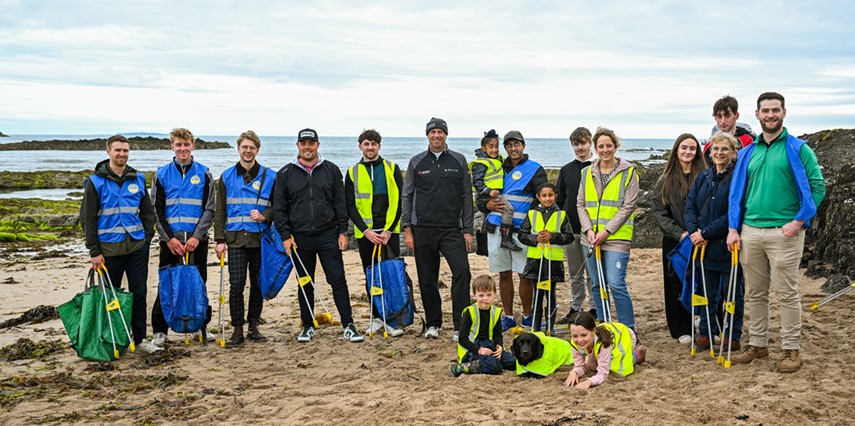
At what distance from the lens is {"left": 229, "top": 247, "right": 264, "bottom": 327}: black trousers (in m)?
7.32

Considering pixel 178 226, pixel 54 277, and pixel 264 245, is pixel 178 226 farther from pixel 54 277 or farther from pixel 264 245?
pixel 54 277

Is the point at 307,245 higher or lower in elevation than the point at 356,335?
higher

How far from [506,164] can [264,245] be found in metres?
2.63

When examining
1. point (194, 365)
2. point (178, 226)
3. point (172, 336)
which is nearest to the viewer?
point (194, 365)

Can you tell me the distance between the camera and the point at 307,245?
7.38 metres

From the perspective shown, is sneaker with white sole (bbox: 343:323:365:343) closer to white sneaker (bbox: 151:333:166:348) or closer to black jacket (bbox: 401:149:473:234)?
black jacket (bbox: 401:149:473:234)

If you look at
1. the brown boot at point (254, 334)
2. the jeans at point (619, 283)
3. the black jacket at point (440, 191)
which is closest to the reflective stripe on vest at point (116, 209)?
the brown boot at point (254, 334)

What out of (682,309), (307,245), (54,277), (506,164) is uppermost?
(506,164)

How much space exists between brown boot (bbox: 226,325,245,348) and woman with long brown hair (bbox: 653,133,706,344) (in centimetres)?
428

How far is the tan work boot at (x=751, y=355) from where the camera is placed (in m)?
5.92

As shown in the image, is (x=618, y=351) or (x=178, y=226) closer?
(x=618, y=351)

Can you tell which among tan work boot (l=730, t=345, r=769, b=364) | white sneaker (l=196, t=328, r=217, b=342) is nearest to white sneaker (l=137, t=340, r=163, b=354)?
white sneaker (l=196, t=328, r=217, b=342)

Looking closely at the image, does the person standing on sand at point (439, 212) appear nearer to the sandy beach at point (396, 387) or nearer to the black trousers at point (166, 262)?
the sandy beach at point (396, 387)

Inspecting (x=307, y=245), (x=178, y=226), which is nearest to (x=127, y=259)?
(x=178, y=226)
